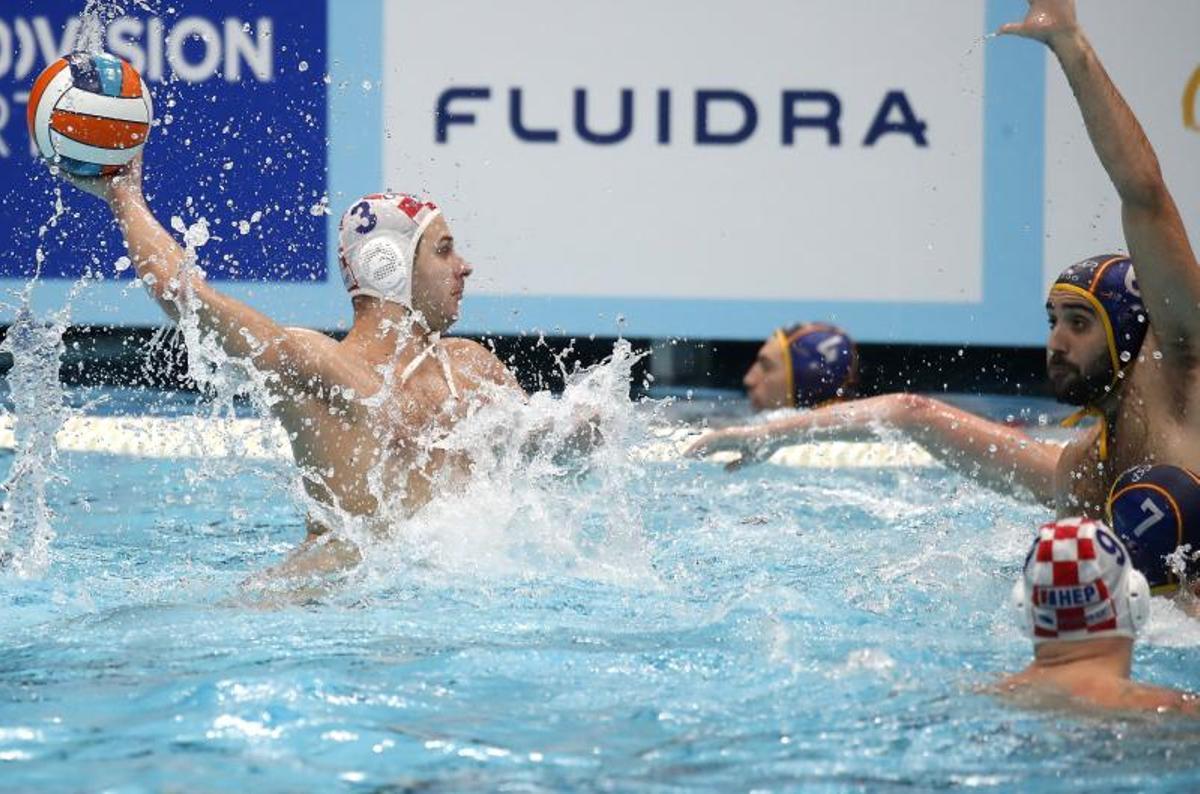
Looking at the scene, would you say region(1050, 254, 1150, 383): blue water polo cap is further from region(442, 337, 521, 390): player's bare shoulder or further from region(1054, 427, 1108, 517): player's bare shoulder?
region(442, 337, 521, 390): player's bare shoulder

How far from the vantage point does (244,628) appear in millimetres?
3293

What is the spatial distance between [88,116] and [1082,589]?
1914 mm

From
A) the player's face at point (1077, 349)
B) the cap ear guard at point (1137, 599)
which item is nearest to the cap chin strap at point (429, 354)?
the player's face at point (1077, 349)

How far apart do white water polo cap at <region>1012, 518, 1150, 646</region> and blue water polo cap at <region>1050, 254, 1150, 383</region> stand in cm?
78

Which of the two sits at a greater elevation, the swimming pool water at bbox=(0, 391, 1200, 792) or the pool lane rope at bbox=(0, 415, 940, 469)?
the pool lane rope at bbox=(0, 415, 940, 469)

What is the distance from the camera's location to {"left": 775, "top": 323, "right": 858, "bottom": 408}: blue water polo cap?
5.09 meters

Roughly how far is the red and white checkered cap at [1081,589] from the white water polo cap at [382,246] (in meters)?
1.60

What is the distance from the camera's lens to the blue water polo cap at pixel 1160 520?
3.26m

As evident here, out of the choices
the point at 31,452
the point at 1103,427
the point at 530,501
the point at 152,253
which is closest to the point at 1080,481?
the point at 1103,427

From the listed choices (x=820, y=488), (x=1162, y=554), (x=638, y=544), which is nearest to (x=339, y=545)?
(x=638, y=544)

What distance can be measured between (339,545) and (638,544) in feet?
2.39

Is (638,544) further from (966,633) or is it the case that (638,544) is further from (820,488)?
(820,488)

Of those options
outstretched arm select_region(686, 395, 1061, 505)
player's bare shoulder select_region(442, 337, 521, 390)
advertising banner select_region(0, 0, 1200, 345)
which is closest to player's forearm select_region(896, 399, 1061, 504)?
outstretched arm select_region(686, 395, 1061, 505)

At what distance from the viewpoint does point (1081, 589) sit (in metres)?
2.68
